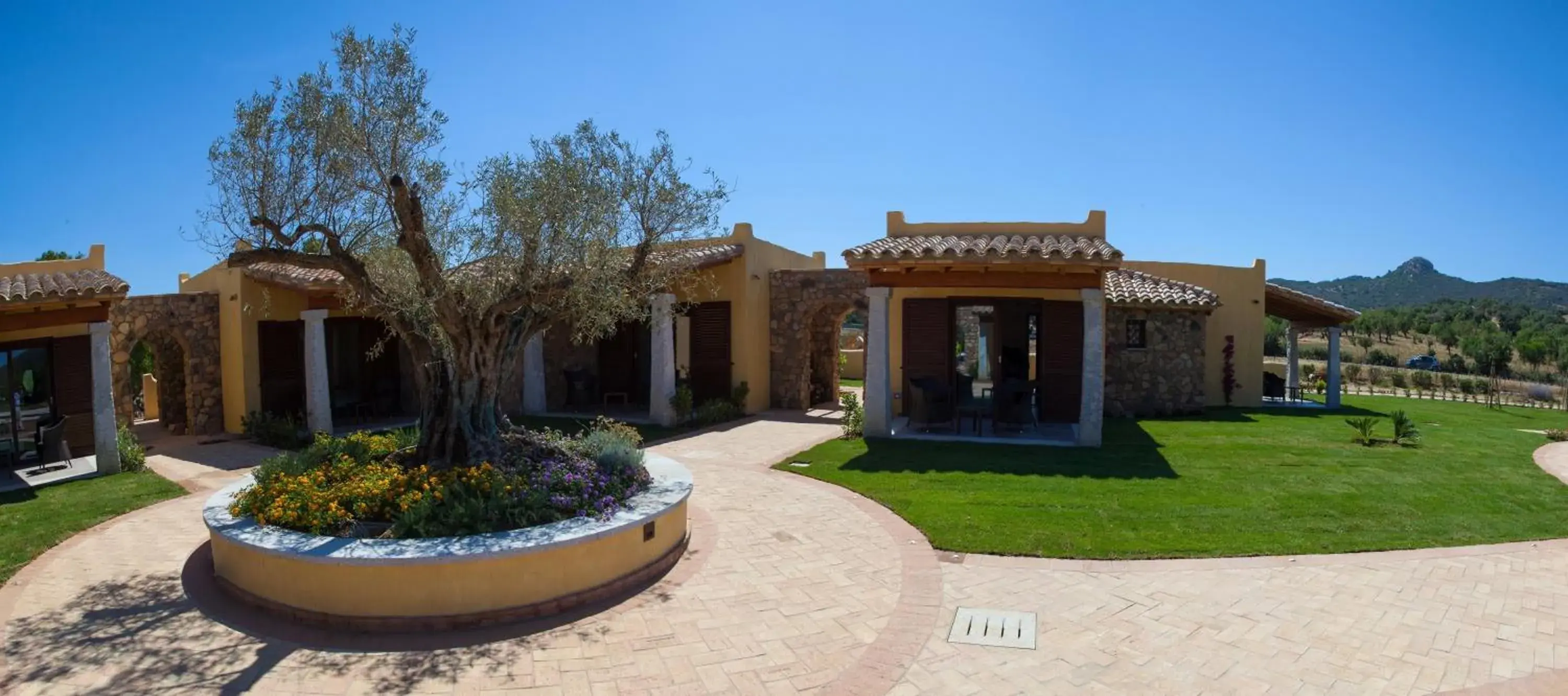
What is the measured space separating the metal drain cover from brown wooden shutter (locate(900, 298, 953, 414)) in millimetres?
8702

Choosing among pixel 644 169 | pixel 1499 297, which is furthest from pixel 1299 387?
pixel 1499 297

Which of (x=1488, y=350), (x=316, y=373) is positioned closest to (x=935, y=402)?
(x=316, y=373)

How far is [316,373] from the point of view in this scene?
14234 millimetres

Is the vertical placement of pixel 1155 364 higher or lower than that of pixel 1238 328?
lower

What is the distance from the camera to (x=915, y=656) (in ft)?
16.5

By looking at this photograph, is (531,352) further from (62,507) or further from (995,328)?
(995,328)

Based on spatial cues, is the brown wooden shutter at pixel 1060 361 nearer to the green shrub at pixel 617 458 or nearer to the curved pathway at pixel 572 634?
the curved pathway at pixel 572 634

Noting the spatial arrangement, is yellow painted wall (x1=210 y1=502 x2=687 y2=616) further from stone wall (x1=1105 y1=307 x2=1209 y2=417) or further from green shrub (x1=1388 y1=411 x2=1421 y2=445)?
stone wall (x1=1105 y1=307 x2=1209 y2=417)

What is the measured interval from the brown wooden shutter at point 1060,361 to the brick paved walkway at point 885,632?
7597 millimetres

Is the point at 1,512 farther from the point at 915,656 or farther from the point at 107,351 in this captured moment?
the point at 915,656

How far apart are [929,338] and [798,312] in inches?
153

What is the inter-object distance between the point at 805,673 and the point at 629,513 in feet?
7.84

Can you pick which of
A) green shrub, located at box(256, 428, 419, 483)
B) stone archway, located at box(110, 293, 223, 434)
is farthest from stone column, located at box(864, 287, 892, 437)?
stone archway, located at box(110, 293, 223, 434)

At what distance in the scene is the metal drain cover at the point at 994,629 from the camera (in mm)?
5227
